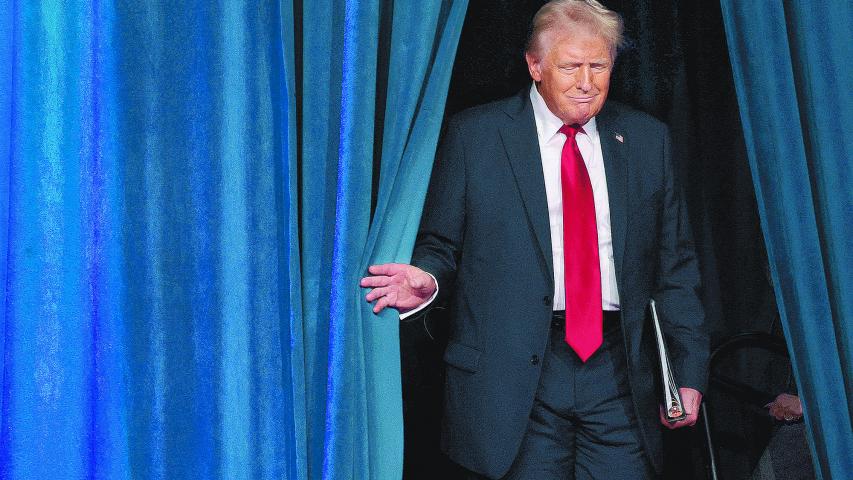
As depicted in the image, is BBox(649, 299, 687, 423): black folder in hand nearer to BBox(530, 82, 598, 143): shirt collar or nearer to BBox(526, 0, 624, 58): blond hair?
BBox(530, 82, 598, 143): shirt collar

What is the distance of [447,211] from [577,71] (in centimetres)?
51

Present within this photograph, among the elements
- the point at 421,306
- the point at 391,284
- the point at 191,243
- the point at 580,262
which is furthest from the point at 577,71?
the point at 191,243

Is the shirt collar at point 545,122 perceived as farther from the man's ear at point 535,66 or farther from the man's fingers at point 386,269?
the man's fingers at point 386,269

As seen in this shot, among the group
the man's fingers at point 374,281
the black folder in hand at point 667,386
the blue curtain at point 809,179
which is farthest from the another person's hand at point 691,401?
the man's fingers at point 374,281

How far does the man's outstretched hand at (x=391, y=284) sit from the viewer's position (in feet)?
7.66

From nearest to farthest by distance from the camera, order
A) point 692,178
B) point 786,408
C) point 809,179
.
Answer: point 809,179, point 786,408, point 692,178

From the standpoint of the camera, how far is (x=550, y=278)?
279cm

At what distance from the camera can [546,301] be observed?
9.17 feet

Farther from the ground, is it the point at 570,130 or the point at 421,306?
the point at 570,130

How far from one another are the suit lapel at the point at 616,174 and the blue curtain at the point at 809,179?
1.49 feet

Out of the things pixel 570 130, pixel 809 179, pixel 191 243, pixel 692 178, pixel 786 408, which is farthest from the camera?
pixel 692 178

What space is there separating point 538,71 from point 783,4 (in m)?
0.67

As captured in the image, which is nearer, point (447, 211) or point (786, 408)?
point (447, 211)

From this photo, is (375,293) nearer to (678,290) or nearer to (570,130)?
(570,130)
